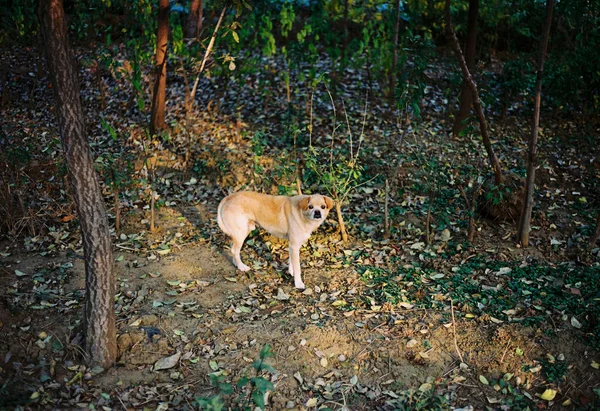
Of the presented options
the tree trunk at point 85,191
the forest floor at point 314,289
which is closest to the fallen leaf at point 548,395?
the forest floor at point 314,289

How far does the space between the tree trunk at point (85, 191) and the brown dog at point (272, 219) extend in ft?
6.13

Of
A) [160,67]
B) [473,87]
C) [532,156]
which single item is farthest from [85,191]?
[160,67]

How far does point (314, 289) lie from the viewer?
601cm

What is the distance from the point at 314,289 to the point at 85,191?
2812mm

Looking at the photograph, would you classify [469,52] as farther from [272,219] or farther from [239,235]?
[239,235]

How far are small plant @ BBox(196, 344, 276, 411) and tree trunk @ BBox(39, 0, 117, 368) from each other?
109 centimetres

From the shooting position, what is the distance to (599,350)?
4.79 meters

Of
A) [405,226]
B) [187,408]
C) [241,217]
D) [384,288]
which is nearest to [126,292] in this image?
[241,217]

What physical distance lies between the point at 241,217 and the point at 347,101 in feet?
16.4

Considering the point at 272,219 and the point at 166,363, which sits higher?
the point at 272,219

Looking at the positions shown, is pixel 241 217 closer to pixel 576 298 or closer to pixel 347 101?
pixel 576 298

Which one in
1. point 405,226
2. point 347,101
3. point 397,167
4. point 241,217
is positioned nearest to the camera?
point 241,217

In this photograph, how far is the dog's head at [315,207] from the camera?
5.71m

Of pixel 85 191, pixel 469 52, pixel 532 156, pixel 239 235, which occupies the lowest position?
pixel 239 235
